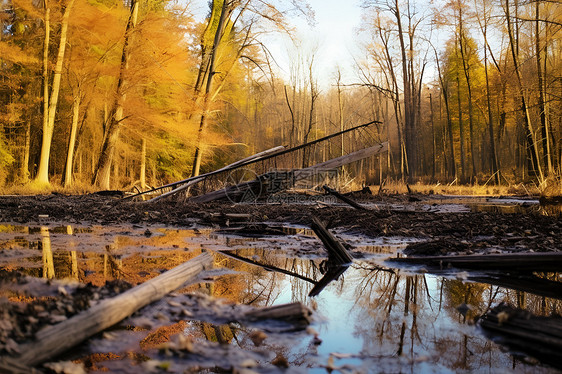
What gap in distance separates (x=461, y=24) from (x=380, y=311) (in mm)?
30332

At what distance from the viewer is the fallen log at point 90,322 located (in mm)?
1406

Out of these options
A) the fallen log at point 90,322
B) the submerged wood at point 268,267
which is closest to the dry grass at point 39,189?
the submerged wood at point 268,267

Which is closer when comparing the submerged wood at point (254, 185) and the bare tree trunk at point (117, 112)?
the submerged wood at point (254, 185)

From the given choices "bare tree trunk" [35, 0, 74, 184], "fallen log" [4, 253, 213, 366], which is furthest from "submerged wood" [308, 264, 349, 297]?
"bare tree trunk" [35, 0, 74, 184]

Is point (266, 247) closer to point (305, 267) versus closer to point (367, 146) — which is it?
point (305, 267)

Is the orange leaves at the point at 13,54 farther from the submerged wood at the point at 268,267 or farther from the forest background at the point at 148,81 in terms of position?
the submerged wood at the point at 268,267

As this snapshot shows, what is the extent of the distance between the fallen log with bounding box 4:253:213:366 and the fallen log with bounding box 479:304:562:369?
5.89 feet

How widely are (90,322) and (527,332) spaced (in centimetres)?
197

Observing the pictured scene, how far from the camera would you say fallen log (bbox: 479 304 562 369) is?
165 cm

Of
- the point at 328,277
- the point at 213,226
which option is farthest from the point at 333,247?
the point at 213,226

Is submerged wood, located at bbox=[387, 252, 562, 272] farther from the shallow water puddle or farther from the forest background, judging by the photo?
the forest background

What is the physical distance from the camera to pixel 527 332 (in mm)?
1783

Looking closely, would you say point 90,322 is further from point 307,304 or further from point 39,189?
point 39,189

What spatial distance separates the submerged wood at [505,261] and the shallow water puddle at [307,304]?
10.2 inches
